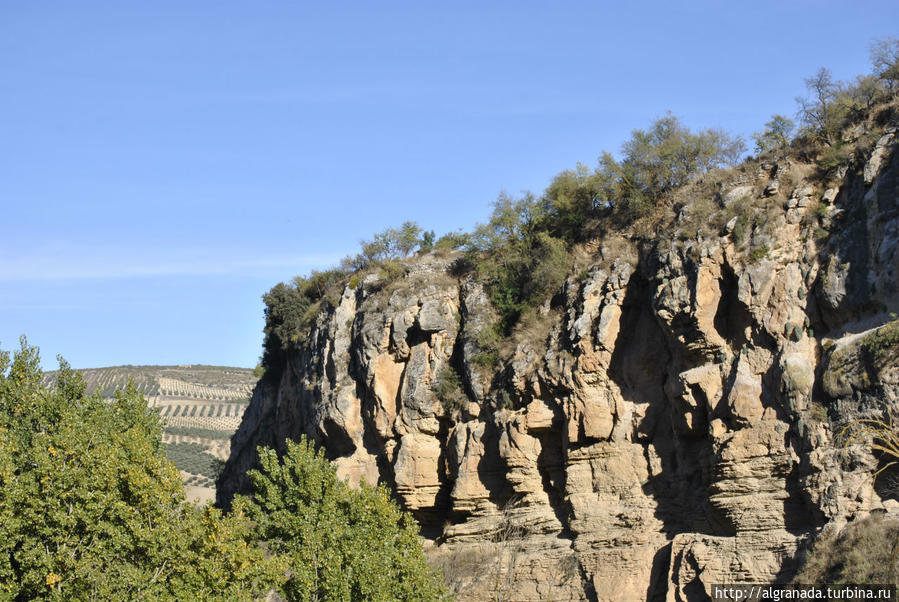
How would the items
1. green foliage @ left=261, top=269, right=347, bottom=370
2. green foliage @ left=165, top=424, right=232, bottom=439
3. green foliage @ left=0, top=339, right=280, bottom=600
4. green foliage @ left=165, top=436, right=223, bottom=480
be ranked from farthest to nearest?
green foliage @ left=165, top=424, right=232, bottom=439, green foliage @ left=165, top=436, right=223, bottom=480, green foliage @ left=261, top=269, right=347, bottom=370, green foliage @ left=0, top=339, right=280, bottom=600

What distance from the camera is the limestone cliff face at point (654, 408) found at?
22281mm

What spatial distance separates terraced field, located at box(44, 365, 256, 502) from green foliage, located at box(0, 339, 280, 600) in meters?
55.2

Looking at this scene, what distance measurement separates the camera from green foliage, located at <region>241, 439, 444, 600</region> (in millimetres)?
22781

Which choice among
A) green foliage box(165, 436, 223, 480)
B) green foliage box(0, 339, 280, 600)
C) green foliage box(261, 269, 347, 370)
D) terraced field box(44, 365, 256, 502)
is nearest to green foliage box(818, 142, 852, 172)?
green foliage box(0, 339, 280, 600)

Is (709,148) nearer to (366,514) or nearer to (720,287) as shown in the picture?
(720,287)

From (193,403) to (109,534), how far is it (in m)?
86.6

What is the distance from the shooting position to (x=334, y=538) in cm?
2380

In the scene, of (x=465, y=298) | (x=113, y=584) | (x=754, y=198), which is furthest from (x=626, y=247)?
(x=113, y=584)

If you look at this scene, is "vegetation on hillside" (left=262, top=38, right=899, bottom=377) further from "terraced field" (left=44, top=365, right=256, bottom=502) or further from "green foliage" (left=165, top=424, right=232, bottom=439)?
"green foliage" (left=165, top=424, right=232, bottom=439)

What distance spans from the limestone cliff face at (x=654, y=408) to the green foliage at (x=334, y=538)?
3823 mm

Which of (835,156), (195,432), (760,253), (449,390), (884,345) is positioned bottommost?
(195,432)

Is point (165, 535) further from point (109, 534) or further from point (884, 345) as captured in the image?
point (884, 345)

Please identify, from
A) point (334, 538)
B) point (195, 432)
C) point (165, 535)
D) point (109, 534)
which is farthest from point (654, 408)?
point (195, 432)

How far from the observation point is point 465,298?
1328 inches
